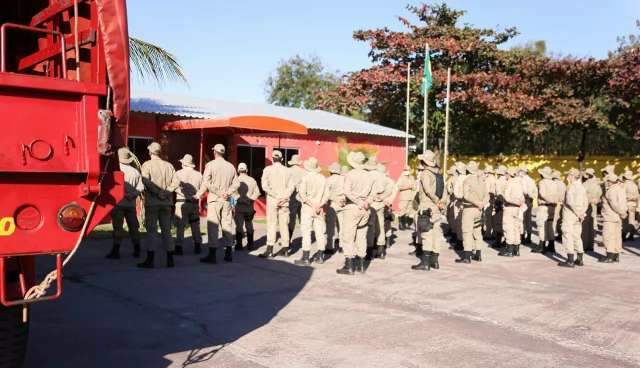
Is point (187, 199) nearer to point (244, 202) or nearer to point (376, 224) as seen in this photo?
point (244, 202)

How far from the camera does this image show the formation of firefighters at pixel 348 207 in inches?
353

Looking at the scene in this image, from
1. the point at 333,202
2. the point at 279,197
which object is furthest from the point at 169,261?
the point at 333,202

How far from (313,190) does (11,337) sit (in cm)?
679

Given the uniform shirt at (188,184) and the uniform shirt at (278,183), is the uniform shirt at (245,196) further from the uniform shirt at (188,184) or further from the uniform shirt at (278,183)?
the uniform shirt at (188,184)

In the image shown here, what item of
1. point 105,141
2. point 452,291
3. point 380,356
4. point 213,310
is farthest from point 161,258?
point 105,141

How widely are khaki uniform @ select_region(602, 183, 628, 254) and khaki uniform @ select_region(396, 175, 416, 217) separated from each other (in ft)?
14.7

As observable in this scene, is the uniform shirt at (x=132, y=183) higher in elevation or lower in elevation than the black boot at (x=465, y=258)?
higher

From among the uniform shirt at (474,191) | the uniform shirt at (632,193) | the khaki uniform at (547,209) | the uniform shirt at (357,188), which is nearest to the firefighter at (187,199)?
the uniform shirt at (357,188)

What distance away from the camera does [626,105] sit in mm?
19469

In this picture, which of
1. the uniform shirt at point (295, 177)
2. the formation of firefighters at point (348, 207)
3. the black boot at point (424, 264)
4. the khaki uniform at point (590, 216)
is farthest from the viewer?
the khaki uniform at point (590, 216)

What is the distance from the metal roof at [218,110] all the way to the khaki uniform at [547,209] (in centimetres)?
861

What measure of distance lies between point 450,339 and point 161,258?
5696 millimetres

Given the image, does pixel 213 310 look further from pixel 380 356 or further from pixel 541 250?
pixel 541 250

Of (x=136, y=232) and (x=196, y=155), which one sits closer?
(x=136, y=232)
